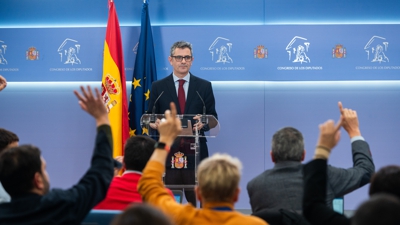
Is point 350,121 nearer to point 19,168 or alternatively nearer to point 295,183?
point 295,183

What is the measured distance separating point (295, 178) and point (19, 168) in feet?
4.87

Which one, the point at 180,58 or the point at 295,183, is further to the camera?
the point at 180,58

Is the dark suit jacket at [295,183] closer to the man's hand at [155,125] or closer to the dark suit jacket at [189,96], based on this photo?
the man's hand at [155,125]

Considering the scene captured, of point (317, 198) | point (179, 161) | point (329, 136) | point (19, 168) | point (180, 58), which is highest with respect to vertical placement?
point (180, 58)

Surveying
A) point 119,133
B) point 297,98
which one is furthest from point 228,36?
point 119,133

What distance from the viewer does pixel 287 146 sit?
10.1ft

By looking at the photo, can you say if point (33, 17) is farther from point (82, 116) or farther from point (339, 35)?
point (339, 35)

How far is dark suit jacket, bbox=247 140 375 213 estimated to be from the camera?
2.88 m

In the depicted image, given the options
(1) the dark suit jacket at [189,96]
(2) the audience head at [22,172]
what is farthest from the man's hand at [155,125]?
(2) the audience head at [22,172]

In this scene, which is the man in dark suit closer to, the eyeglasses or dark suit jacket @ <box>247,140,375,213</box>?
the eyeglasses

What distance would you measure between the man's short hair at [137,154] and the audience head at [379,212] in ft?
6.20

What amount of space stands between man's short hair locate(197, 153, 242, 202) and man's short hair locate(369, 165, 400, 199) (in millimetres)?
534

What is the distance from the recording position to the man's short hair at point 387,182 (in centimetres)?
199

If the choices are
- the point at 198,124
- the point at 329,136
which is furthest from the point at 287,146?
the point at 198,124
